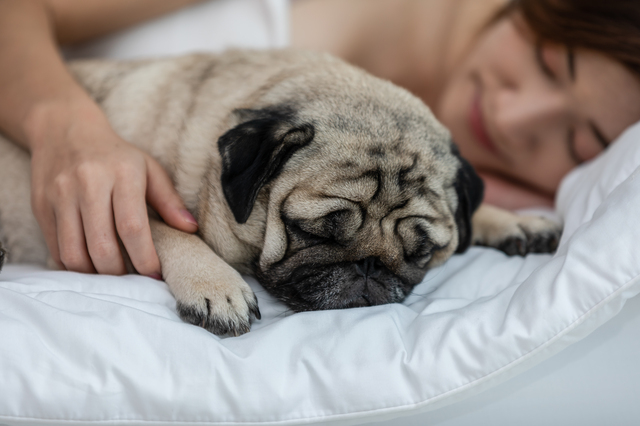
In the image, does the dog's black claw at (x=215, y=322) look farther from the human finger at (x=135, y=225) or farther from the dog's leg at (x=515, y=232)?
the dog's leg at (x=515, y=232)

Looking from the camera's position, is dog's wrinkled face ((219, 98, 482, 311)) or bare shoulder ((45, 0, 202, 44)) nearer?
dog's wrinkled face ((219, 98, 482, 311))

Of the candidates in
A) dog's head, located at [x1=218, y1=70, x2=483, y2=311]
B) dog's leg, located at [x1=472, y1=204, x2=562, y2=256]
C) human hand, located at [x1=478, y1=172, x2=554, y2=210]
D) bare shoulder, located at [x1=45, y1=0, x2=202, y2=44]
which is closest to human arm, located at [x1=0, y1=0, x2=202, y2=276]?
dog's head, located at [x1=218, y1=70, x2=483, y2=311]

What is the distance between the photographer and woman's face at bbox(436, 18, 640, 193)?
8.10 ft

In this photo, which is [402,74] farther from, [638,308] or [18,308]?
[18,308]

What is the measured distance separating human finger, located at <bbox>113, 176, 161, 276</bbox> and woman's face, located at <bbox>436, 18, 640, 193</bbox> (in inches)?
80.1

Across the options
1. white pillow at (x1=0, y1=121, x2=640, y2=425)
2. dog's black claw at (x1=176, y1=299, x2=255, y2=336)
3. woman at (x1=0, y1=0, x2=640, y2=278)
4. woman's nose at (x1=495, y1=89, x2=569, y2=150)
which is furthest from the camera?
woman's nose at (x1=495, y1=89, x2=569, y2=150)

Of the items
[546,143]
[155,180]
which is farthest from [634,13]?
[155,180]

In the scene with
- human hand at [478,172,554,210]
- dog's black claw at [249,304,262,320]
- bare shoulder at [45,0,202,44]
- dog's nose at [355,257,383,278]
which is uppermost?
bare shoulder at [45,0,202,44]

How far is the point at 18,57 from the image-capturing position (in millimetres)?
2074

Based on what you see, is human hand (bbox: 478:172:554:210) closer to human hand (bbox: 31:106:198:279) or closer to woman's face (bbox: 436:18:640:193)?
woman's face (bbox: 436:18:640:193)

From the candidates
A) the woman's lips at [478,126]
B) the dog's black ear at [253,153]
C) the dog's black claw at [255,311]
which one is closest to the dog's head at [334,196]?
the dog's black ear at [253,153]

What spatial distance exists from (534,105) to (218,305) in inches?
82.4

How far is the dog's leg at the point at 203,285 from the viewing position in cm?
137

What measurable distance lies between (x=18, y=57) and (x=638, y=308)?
8.34 feet
